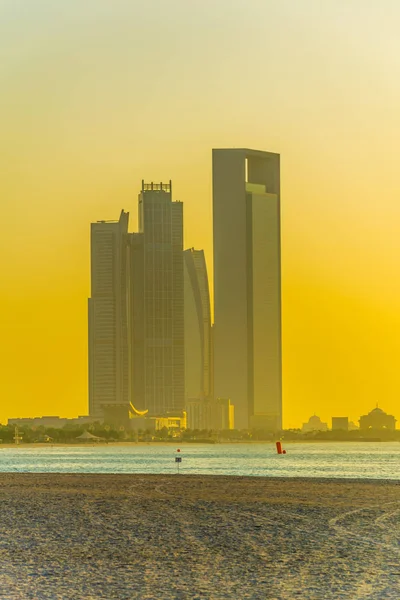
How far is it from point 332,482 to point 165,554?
40858 mm

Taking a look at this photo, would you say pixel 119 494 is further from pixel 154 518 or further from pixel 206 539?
pixel 206 539

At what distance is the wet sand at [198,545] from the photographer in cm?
2333

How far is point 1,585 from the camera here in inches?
925

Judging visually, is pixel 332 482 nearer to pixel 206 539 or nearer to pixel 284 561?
pixel 206 539

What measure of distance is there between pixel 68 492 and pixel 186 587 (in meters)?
32.3

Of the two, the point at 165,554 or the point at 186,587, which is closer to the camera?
the point at 186,587

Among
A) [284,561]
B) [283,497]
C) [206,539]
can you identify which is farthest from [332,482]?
[284,561]

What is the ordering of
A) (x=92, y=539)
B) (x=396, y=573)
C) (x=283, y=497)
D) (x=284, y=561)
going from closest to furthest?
(x=396, y=573), (x=284, y=561), (x=92, y=539), (x=283, y=497)

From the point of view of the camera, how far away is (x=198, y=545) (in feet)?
101

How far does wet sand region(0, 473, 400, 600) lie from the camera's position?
76.5 ft

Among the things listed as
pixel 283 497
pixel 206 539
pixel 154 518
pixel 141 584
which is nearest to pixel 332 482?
pixel 283 497

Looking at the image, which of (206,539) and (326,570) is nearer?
(326,570)

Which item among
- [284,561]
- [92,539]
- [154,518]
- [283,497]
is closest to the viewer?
[284,561]

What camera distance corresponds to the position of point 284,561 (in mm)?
27500
